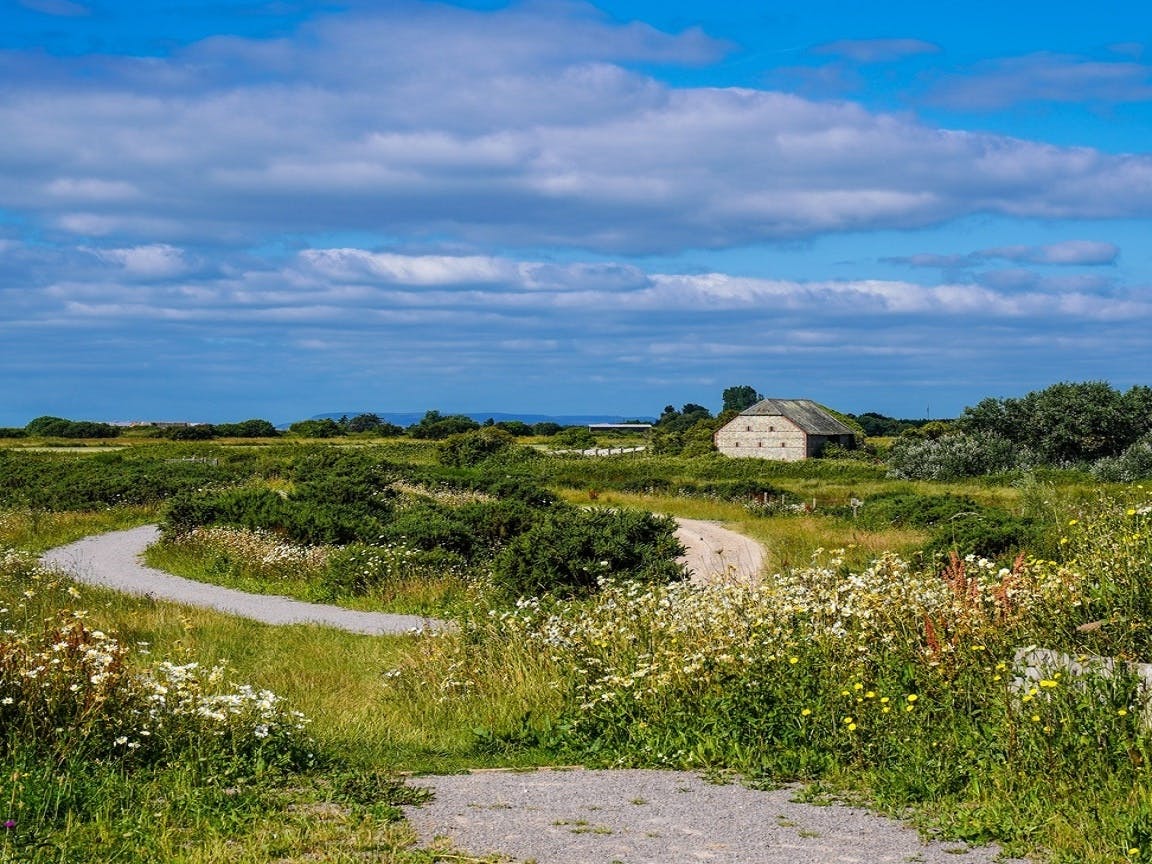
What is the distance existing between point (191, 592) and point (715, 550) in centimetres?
841

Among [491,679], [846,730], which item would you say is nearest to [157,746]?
[491,679]

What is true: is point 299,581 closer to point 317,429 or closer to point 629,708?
point 629,708

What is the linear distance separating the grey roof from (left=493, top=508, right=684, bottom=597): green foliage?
164ft

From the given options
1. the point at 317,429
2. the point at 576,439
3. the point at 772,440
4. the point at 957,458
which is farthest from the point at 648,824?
the point at 317,429

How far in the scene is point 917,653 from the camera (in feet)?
25.7

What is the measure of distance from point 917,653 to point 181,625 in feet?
30.6

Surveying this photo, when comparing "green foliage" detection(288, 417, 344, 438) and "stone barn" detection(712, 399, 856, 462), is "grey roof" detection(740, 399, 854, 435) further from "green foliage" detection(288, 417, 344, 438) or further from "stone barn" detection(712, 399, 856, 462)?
"green foliage" detection(288, 417, 344, 438)

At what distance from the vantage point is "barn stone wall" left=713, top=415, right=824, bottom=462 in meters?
64.9

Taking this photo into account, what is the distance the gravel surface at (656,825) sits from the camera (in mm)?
5445

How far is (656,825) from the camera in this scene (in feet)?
19.4

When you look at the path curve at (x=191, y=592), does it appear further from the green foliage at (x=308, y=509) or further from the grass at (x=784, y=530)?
the grass at (x=784, y=530)

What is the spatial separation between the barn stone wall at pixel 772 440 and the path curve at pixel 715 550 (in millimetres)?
33073

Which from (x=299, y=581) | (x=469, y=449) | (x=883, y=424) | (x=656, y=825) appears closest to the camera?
(x=656, y=825)

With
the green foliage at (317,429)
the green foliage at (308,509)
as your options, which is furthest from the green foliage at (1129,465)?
the green foliage at (317,429)
